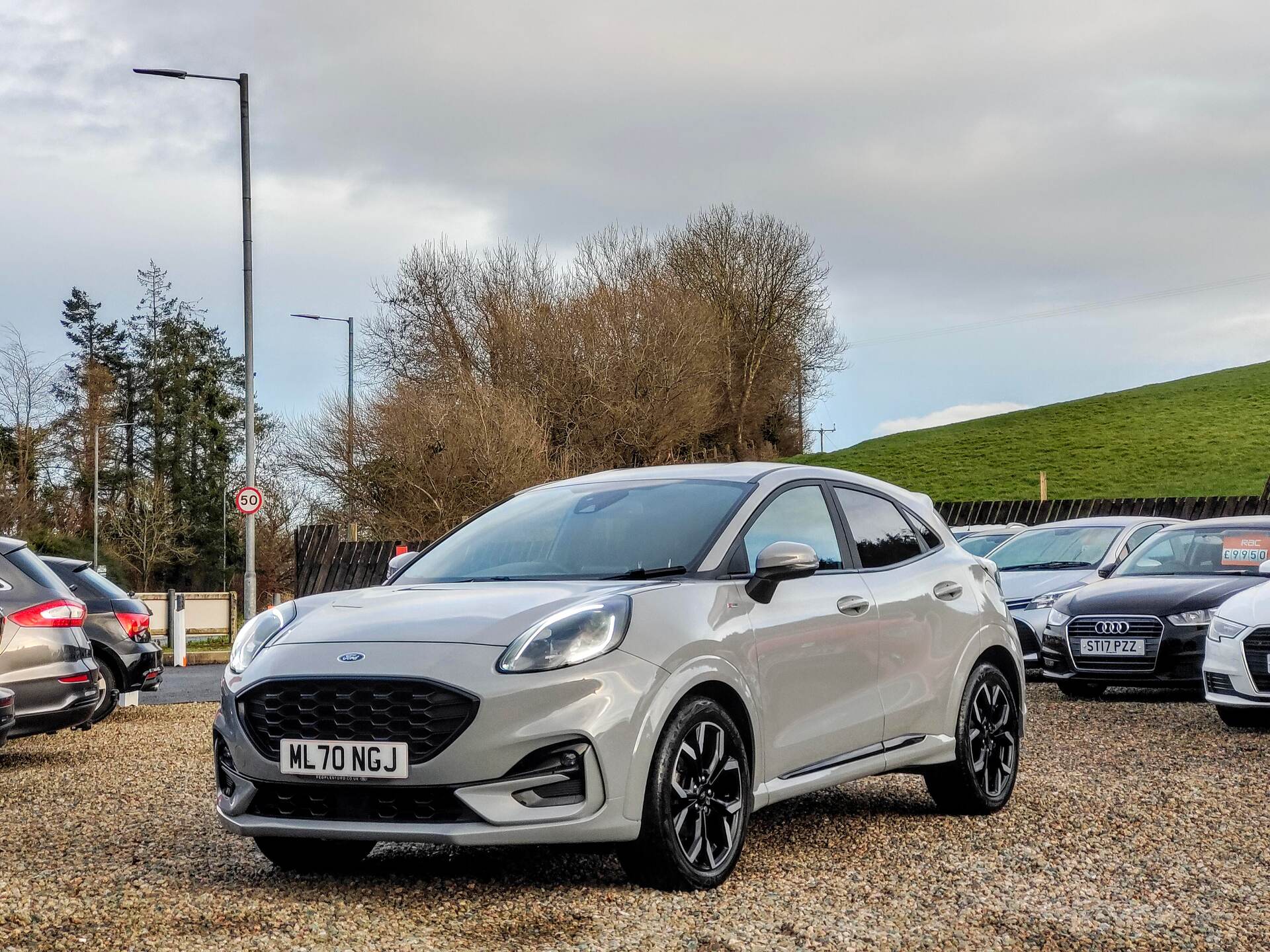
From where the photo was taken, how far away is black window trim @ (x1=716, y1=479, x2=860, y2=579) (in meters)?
6.08

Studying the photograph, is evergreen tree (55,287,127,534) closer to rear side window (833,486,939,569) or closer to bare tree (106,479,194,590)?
bare tree (106,479,194,590)

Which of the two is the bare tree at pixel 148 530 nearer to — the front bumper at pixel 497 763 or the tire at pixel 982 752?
the tire at pixel 982 752

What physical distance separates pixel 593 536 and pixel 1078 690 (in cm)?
895

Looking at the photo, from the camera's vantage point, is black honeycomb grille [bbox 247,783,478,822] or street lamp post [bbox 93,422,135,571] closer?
black honeycomb grille [bbox 247,783,478,822]

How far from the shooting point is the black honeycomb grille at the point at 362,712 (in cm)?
513

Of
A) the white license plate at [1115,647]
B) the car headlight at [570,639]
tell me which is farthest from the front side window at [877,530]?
the white license plate at [1115,647]

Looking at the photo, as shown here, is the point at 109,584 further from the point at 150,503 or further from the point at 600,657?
the point at 150,503

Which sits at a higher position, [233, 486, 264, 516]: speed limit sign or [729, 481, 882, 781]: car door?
[233, 486, 264, 516]: speed limit sign

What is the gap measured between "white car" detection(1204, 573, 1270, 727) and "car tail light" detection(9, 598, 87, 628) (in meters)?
7.60

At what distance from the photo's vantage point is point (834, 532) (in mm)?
6926

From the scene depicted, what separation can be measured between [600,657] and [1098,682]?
9.21 metres

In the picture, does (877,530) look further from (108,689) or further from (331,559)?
(331,559)

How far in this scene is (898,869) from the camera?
6.02 meters

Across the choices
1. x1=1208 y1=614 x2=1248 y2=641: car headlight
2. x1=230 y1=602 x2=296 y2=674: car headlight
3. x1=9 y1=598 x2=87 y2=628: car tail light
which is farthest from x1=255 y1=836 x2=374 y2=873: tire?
x1=1208 y1=614 x2=1248 y2=641: car headlight
